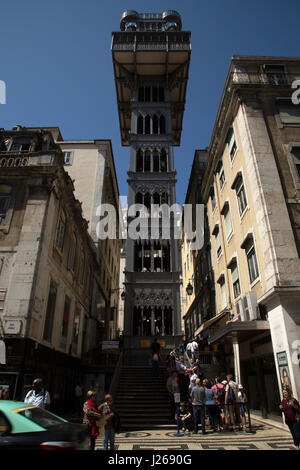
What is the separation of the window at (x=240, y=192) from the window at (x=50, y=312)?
11.5 m

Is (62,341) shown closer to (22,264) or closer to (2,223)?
(22,264)

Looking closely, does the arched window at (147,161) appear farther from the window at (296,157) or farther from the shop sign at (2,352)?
the shop sign at (2,352)

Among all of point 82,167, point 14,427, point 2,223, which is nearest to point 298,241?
point 14,427

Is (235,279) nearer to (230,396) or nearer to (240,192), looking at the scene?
(240,192)

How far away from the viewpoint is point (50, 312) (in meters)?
15.2

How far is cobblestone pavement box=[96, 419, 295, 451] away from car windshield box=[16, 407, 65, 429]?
9.56 ft

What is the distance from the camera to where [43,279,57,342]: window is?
1468cm

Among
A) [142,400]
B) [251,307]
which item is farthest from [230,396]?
[142,400]

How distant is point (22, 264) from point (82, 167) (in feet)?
65.7

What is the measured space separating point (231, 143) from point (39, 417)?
60.6 ft

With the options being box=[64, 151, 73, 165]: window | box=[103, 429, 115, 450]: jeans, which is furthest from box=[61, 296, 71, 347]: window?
box=[64, 151, 73, 165]: window

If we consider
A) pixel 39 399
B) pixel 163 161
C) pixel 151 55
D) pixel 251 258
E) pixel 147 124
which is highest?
pixel 151 55

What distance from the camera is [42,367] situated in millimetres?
13289

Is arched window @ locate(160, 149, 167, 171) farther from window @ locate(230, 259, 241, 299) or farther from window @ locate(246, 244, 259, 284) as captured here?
window @ locate(246, 244, 259, 284)
